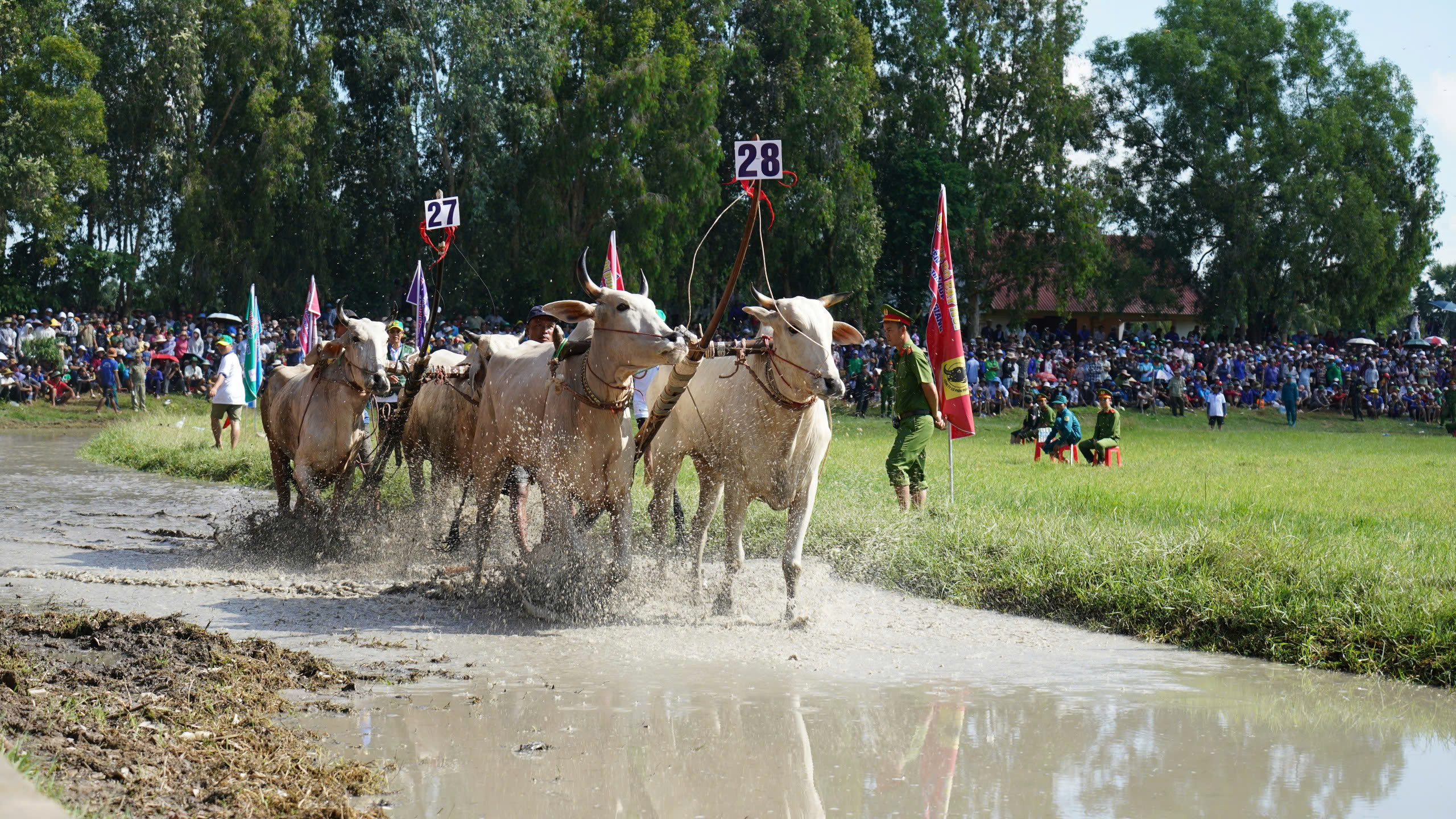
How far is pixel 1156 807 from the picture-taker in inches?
195

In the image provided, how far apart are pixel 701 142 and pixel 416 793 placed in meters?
34.3

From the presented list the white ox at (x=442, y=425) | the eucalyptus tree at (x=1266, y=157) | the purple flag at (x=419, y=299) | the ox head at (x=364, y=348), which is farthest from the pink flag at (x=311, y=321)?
the eucalyptus tree at (x=1266, y=157)

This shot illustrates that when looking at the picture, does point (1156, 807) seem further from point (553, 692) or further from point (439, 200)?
point (439, 200)

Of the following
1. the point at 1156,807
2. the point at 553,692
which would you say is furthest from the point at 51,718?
the point at 1156,807

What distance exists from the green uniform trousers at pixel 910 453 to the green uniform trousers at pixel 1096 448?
8.23 metres

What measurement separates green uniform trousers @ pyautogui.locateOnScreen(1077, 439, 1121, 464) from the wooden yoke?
39.0ft

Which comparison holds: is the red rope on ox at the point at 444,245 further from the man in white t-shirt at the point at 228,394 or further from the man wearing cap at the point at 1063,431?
the man wearing cap at the point at 1063,431

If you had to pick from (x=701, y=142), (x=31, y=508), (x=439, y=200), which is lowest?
(x=31, y=508)

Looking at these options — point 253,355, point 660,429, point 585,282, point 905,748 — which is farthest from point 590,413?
point 253,355

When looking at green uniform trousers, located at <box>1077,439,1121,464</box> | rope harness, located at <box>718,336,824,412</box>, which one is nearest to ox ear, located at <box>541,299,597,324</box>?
rope harness, located at <box>718,336,824,412</box>

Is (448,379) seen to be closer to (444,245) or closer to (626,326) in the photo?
(444,245)

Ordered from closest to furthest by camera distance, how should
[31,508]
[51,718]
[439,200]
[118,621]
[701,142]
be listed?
[51,718], [118,621], [439,200], [31,508], [701,142]

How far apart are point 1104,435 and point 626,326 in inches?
512

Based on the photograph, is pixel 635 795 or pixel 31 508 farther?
pixel 31 508
